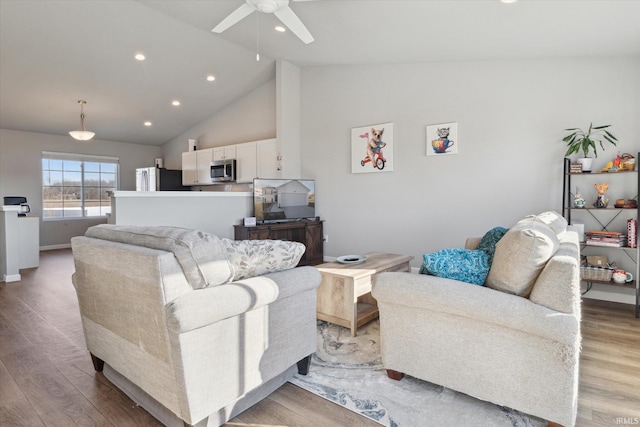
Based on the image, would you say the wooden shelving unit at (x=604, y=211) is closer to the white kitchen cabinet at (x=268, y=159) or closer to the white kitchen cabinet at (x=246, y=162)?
the white kitchen cabinet at (x=268, y=159)

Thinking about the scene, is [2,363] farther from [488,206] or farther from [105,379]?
[488,206]

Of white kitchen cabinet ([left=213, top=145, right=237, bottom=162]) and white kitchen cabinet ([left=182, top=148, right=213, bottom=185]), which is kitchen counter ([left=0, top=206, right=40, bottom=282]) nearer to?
white kitchen cabinet ([left=182, top=148, right=213, bottom=185])

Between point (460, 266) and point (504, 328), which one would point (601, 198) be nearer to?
point (460, 266)

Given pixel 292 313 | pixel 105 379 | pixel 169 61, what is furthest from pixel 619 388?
pixel 169 61

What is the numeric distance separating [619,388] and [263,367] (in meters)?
1.99

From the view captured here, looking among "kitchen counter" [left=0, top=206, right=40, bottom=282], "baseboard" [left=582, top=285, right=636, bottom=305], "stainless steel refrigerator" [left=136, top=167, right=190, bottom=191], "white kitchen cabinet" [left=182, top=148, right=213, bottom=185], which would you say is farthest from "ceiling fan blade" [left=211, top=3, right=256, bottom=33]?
"stainless steel refrigerator" [left=136, top=167, right=190, bottom=191]

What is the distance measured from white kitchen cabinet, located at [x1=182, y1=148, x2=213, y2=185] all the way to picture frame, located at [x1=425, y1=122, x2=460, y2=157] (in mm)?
4336

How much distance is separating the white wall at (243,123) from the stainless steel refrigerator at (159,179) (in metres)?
0.85

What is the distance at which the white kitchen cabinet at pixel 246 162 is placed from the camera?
6203 mm

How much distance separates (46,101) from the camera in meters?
5.91

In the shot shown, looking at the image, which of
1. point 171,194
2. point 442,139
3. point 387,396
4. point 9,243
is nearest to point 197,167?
point 171,194

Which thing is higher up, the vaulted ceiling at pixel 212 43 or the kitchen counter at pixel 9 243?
the vaulted ceiling at pixel 212 43

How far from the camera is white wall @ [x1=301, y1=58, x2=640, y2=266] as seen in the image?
3.77 meters

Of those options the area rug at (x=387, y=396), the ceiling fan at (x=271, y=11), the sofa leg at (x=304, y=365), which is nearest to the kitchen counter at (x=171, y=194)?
the ceiling fan at (x=271, y=11)
